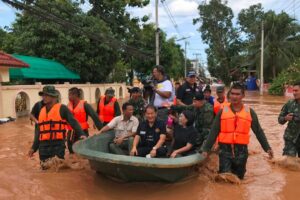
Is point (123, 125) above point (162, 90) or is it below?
below

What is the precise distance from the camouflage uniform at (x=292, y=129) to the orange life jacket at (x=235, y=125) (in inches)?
49.6

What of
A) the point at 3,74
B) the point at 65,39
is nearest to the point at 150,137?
the point at 3,74

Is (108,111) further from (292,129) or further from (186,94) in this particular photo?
(292,129)

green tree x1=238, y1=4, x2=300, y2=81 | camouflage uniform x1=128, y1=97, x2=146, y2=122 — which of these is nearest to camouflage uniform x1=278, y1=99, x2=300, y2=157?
camouflage uniform x1=128, y1=97, x2=146, y2=122

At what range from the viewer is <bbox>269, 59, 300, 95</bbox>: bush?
2956 centimetres

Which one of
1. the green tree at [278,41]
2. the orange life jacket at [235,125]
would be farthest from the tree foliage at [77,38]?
the orange life jacket at [235,125]

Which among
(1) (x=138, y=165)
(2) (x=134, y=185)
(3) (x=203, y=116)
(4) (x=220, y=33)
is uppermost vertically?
(4) (x=220, y=33)

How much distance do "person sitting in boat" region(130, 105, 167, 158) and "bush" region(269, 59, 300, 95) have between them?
24.6m

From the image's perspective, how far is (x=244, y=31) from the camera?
60719mm

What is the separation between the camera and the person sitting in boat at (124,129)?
→ 7109 mm

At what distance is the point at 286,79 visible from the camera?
32344mm

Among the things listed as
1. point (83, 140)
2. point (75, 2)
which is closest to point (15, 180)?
point (83, 140)

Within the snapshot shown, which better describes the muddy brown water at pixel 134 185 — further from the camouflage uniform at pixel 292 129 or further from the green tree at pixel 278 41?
the green tree at pixel 278 41

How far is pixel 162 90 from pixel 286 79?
2725cm
